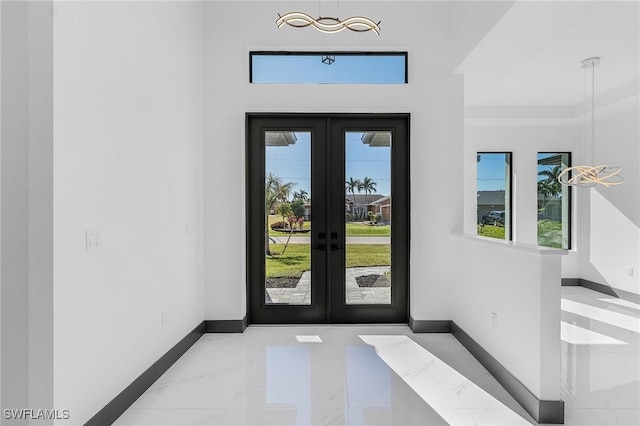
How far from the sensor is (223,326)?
3867 mm

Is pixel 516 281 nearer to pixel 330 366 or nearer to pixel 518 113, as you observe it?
pixel 330 366

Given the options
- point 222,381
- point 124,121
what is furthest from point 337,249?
point 124,121

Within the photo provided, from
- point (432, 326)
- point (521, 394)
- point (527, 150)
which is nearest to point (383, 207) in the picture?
point (432, 326)

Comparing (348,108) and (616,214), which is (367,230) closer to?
(348,108)

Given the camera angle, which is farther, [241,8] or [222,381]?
[241,8]

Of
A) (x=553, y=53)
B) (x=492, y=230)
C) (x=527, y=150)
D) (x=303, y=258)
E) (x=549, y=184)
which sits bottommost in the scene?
(x=303, y=258)

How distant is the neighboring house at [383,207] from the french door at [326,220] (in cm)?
1

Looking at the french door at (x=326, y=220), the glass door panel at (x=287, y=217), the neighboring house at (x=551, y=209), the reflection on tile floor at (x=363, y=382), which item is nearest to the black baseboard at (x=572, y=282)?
the neighboring house at (x=551, y=209)

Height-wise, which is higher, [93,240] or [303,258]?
[93,240]

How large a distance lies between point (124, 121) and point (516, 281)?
113 inches

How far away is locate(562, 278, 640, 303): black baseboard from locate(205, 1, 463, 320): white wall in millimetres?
3612

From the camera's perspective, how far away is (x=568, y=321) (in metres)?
4.26

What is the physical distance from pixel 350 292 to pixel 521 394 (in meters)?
2.00

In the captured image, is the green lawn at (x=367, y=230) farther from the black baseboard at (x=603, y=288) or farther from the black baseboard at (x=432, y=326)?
the black baseboard at (x=603, y=288)
